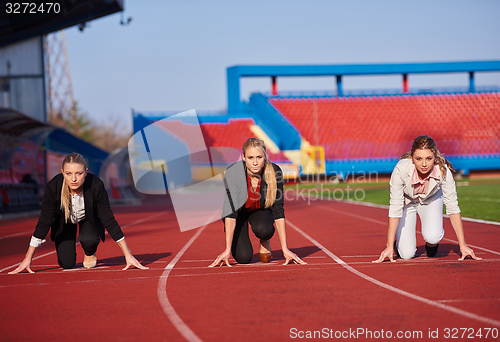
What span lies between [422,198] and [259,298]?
115 inches

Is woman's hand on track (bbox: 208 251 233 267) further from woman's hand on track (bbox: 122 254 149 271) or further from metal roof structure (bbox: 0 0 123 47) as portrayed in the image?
metal roof structure (bbox: 0 0 123 47)

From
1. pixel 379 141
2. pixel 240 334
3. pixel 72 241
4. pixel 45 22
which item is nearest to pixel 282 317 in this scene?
pixel 240 334

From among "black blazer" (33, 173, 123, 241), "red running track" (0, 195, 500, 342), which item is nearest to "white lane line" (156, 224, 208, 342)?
"red running track" (0, 195, 500, 342)

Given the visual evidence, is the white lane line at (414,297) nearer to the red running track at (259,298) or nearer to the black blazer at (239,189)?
the red running track at (259,298)

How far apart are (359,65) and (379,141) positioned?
8226 millimetres

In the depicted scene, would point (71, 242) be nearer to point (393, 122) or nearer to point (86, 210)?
point (86, 210)

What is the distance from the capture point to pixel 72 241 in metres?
7.14

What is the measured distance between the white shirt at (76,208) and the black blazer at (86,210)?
0.11 m

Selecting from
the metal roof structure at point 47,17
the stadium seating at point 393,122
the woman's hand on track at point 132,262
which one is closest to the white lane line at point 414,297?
the woman's hand on track at point 132,262

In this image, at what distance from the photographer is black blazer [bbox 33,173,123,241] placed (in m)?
6.62

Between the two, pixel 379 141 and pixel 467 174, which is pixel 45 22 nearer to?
pixel 379 141

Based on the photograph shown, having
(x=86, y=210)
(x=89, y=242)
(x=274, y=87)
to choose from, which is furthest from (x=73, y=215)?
(x=274, y=87)

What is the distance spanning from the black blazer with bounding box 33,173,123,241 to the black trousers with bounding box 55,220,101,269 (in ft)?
0.40

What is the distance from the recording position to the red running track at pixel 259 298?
3938 mm
